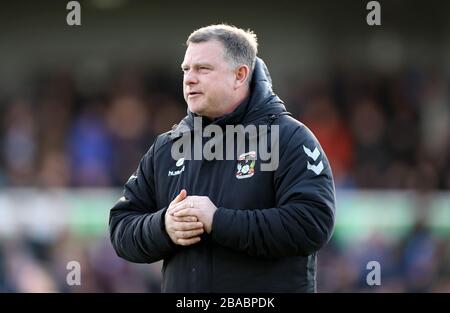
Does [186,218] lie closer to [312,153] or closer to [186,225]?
[186,225]

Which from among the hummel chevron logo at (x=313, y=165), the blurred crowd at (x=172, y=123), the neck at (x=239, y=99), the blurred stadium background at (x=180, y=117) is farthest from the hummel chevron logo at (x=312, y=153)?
the blurred crowd at (x=172, y=123)

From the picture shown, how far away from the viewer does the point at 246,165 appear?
151 inches

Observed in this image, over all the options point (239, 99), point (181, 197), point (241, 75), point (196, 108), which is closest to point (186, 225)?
point (181, 197)

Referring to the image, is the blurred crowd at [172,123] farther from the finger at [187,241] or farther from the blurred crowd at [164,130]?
the finger at [187,241]

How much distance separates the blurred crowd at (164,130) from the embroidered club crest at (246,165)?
14.1 feet

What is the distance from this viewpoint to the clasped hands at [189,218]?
12.1 feet

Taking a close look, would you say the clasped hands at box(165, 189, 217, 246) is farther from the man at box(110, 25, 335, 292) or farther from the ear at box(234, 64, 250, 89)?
the ear at box(234, 64, 250, 89)

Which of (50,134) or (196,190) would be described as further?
(50,134)

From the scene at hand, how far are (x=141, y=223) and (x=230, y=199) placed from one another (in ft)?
1.39

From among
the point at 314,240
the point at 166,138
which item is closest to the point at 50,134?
the point at 166,138
